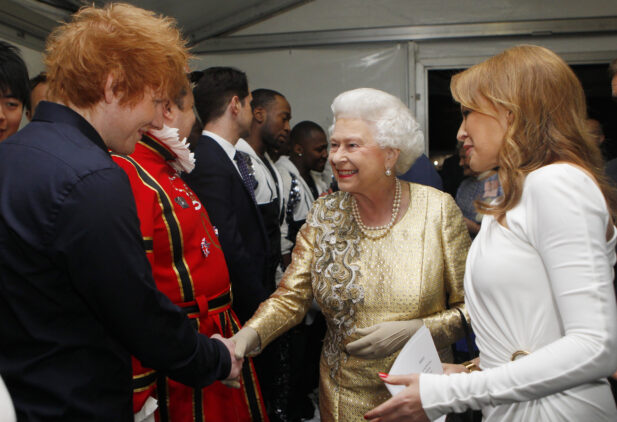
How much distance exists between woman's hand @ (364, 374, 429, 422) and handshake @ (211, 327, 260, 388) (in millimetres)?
458

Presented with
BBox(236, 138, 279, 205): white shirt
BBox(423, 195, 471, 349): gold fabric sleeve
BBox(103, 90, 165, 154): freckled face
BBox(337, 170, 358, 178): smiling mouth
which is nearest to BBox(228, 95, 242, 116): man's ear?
BBox(236, 138, 279, 205): white shirt

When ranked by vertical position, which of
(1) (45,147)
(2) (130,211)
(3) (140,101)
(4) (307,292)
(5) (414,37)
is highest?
(5) (414,37)

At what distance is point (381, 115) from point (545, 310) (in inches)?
37.4

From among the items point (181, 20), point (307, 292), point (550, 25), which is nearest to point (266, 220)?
point (307, 292)

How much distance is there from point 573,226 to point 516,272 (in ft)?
0.54

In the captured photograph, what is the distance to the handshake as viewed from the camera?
4.76ft

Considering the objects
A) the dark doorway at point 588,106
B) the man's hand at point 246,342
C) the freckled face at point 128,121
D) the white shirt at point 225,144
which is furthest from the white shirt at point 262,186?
the dark doorway at point 588,106

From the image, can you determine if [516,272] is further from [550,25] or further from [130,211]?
[550,25]

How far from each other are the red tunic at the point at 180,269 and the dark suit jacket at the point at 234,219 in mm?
320

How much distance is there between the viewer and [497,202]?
1.19 m

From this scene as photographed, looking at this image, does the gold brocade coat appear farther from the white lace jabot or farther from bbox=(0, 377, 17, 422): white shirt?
bbox=(0, 377, 17, 422): white shirt

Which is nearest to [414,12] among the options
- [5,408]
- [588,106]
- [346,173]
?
[588,106]

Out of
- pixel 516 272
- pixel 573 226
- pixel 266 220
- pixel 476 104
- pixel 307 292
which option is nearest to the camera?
pixel 573 226

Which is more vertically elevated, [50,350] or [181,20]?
[181,20]
